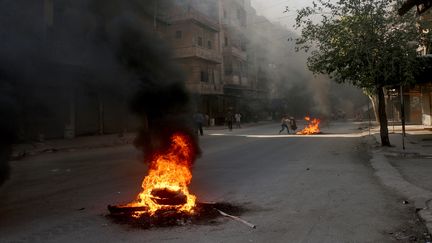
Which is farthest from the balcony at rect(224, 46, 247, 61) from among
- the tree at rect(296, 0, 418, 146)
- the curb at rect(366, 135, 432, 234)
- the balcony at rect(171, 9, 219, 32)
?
the curb at rect(366, 135, 432, 234)

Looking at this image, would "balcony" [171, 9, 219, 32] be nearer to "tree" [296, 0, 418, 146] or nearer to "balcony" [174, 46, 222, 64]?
"balcony" [174, 46, 222, 64]

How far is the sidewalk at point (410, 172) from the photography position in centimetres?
555

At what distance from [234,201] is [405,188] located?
9.62 feet

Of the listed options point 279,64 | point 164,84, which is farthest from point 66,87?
point 279,64

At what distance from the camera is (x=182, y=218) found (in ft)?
16.1

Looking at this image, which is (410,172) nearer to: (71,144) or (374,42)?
(374,42)

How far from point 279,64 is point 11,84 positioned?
36.8 meters

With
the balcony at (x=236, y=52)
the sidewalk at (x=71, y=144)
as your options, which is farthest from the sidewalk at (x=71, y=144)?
the balcony at (x=236, y=52)

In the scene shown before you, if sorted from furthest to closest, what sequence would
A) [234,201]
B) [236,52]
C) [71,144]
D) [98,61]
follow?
[236,52] < [71,144] < [234,201] < [98,61]

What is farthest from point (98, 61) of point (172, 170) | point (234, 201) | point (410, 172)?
point (410, 172)

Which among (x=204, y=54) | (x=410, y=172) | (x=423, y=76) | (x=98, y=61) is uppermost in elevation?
(x=204, y=54)

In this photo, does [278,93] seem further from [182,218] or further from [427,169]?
[182,218]

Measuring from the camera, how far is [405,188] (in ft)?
21.6

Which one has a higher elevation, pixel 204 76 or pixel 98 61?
pixel 204 76
